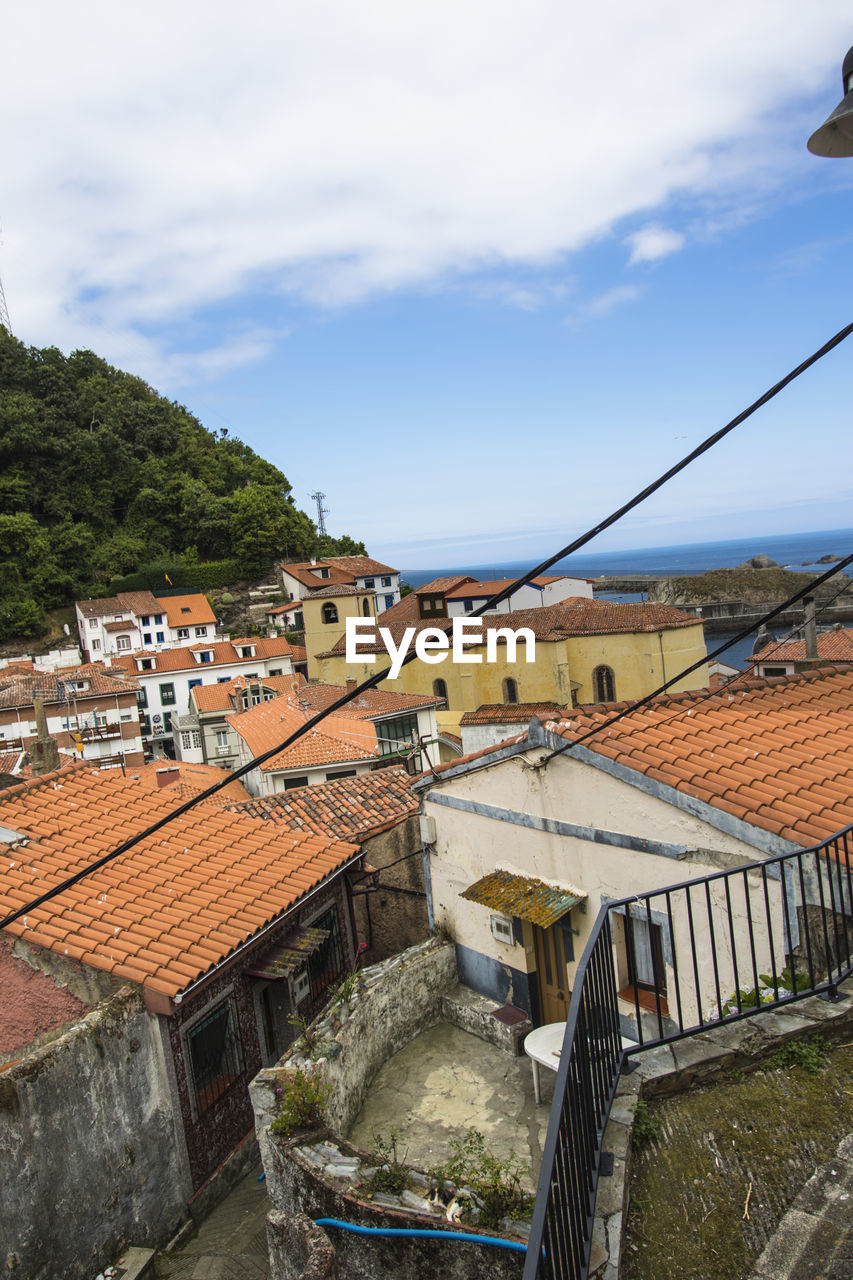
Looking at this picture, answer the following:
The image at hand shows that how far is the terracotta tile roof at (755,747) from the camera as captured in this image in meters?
6.35

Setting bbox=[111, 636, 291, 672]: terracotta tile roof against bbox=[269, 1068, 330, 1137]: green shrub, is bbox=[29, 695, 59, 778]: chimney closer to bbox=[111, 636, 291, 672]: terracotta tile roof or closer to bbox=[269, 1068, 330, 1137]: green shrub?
bbox=[269, 1068, 330, 1137]: green shrub

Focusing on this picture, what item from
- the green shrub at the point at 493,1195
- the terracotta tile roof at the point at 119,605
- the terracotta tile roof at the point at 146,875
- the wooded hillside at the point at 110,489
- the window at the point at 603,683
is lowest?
the window at the point at 603,683

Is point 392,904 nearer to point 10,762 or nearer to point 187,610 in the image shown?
point 10,762

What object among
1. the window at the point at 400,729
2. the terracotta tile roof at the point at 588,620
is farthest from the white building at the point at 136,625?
the window at the point at 400,729

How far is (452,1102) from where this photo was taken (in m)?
6.89

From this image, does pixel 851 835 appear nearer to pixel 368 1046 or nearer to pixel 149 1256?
pixel 368 1046

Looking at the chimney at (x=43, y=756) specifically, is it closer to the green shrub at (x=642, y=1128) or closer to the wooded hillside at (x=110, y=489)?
the green shrub at (x=642, y=1128)

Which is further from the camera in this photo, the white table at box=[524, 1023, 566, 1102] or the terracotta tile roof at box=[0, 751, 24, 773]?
the terracotta tile roof at box=[0, 751, 24, 773]

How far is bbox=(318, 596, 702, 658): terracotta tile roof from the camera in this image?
43312 millimetres

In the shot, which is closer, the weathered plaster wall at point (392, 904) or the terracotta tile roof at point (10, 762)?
the weathered plaster wall at point (392, 904)

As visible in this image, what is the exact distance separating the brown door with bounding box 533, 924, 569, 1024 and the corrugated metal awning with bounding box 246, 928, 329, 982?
292 centimetres

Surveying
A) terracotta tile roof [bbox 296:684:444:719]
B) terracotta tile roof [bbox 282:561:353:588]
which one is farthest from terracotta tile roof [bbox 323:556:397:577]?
terracotta tile roof [bbox 296:684:444:719]

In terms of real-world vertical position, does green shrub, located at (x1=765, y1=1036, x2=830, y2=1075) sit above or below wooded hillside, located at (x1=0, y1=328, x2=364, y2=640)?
below

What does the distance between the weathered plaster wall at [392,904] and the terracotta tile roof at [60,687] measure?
32.2m
